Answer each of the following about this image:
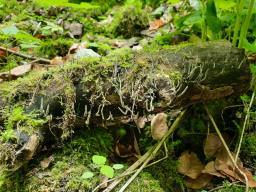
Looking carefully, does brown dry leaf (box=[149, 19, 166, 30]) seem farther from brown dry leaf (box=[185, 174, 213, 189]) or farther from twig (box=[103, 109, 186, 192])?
brown dry leaf (box=[185, 174, 213, 189])

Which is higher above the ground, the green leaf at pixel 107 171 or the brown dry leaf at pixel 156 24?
the brown dry leaf at pixel 156 24

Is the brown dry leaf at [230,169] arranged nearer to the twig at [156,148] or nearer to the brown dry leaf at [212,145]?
the brown dry leaf at [212,145]

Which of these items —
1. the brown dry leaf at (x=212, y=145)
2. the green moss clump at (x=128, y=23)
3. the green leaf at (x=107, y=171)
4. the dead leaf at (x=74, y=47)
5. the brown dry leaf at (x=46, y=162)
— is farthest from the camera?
the green moss clump at (x=128, y=23)

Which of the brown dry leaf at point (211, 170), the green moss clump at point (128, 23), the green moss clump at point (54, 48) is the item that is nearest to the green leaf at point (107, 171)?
the brown dry leaf at point (211, 170)

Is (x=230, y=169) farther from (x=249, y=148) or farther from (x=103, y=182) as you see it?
(x=103, y=182)

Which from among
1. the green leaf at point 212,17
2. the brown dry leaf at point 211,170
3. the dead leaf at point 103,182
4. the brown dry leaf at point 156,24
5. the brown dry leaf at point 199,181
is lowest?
the brown dry leaf at point 199,181

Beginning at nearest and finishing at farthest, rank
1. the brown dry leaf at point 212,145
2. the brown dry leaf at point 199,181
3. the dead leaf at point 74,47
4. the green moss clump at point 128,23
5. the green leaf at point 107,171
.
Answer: the green leaf at point 107,171 < the brown dry leaf at point 199,181 < the brown dry leaf at point 212,145 < the dead leaf at point 74,47 < the green moss clump at point 128,23
